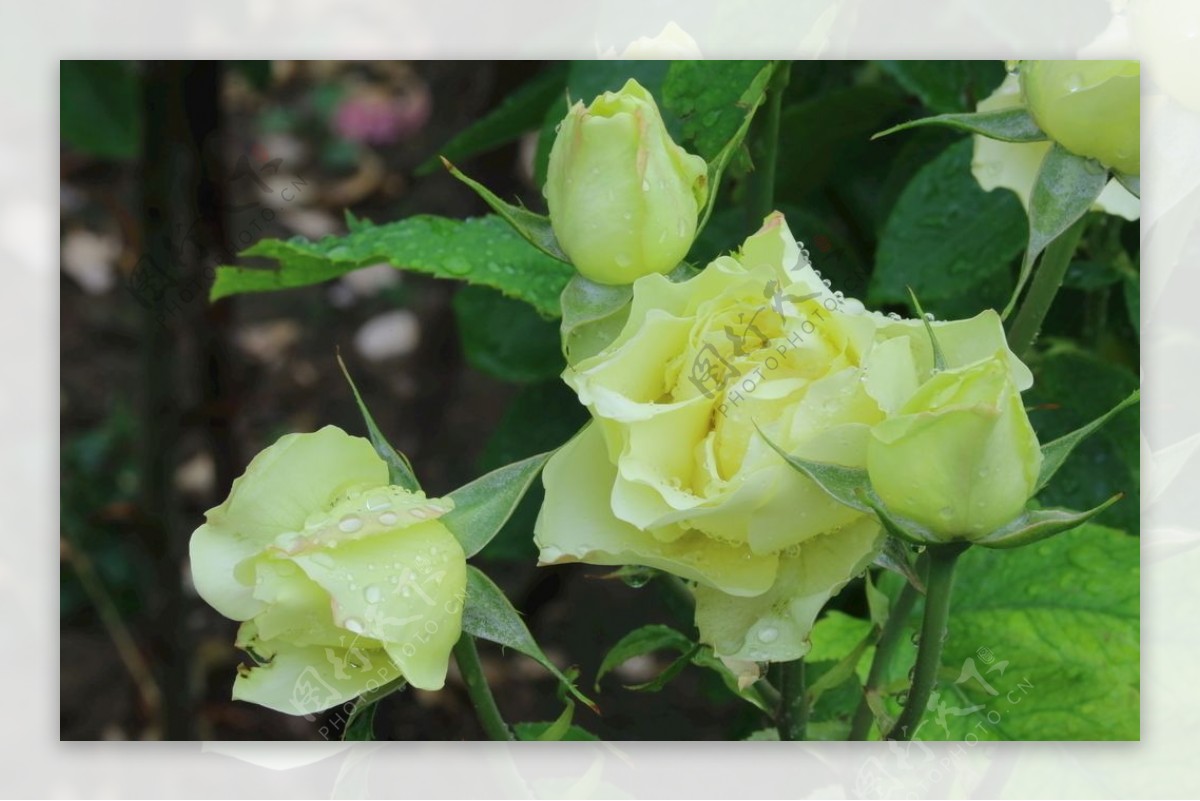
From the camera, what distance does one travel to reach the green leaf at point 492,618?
54 cm

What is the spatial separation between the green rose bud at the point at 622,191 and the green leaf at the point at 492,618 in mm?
136

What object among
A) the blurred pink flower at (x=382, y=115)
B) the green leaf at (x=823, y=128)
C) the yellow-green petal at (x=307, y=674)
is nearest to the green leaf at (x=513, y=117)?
the blurred pink flower at (x=382, y=115)

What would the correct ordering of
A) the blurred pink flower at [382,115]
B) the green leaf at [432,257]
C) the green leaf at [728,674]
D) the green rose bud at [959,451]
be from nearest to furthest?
the green rose bud at [959,451], the green leaf at [728,674], the green leaf at [432,257], the blurred pink flower at [382,115]

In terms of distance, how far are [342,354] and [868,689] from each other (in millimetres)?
447

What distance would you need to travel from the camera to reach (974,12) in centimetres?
77

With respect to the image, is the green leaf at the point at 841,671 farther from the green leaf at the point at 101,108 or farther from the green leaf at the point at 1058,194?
the green leaf at the point at 101,108

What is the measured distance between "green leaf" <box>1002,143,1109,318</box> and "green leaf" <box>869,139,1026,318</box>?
160 mm

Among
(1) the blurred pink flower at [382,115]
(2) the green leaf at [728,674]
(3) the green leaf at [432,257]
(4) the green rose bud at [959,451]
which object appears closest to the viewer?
(4) the green rose bud at [959,451]

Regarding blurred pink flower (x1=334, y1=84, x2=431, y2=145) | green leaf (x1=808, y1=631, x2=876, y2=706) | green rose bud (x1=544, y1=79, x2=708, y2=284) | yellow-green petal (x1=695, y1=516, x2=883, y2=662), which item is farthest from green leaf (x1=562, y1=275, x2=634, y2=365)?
blurred pink flower (x1=334, y1=84, x2=431, y2=145)

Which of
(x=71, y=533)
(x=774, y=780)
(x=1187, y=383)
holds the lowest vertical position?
(x=774, y=780)

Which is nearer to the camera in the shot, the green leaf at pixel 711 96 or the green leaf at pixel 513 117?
the green leaf at pixel 711 96

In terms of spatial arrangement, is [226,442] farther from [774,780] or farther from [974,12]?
[974,12]

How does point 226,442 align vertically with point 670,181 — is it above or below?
below

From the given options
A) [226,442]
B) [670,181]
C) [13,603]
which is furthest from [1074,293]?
[13,603]
